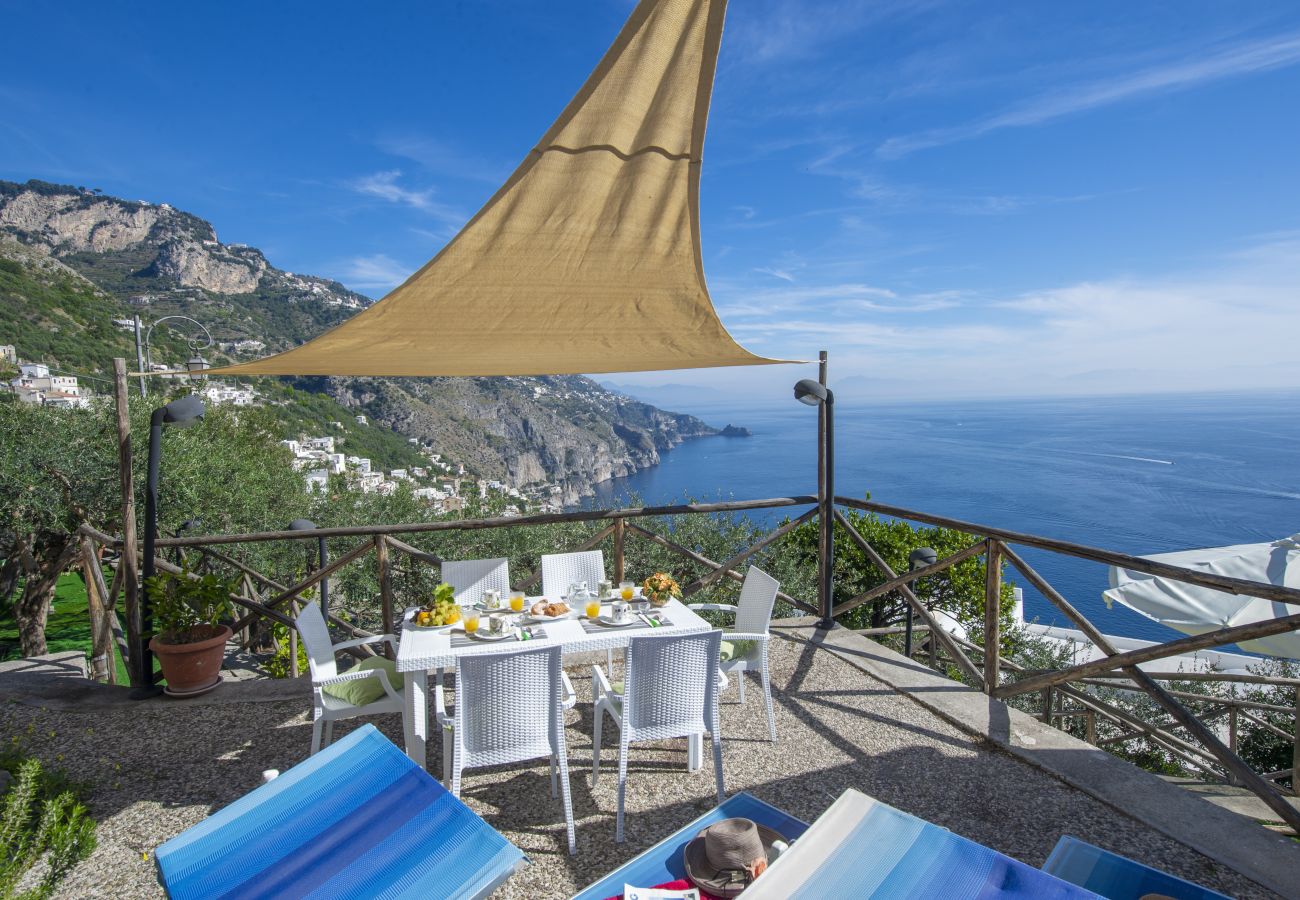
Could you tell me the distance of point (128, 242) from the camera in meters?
47.9

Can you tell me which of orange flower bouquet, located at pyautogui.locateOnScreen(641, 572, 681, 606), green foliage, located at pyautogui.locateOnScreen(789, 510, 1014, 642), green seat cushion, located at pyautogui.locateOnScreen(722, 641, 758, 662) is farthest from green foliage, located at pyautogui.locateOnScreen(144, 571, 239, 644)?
green foliage, located at pyautogui.locateOnScreen(789, 510, 1014, 642)

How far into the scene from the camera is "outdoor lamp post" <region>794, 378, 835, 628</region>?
4617 millimetres

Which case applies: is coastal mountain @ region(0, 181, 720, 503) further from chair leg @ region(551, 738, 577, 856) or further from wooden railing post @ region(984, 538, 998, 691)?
wooden railing post @ region(984, 538, 998, 691)

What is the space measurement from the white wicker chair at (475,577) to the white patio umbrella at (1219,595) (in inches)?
196

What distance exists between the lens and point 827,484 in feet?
16.4

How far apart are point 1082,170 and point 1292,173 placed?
3.12 metres

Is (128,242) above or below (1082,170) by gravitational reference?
above

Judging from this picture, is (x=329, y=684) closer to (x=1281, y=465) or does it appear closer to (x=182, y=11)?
(x=182, y=11)

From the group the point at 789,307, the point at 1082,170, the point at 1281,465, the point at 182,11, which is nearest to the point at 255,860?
the point at 182,11

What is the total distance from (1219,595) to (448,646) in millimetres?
6534

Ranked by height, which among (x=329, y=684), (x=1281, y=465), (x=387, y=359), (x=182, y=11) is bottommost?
(x=1281, y=465)

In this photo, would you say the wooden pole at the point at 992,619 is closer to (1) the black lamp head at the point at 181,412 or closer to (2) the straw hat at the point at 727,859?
(2) the straw hat at the point at 727,859

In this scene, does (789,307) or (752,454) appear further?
(752,454)

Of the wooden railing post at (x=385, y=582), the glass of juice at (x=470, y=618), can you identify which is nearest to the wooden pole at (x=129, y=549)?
the wooden railing post at (x=385, y=582)
